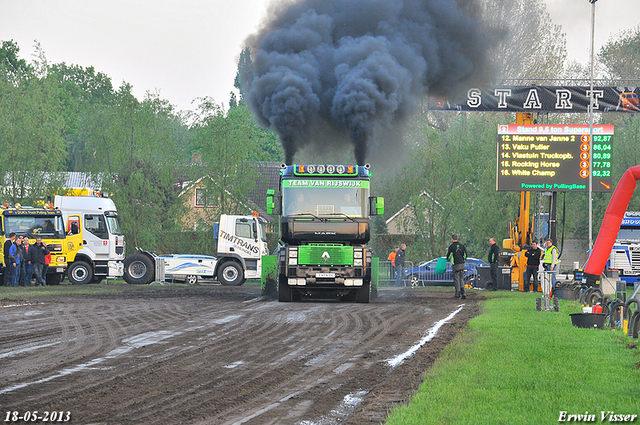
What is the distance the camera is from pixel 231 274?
31516 mm

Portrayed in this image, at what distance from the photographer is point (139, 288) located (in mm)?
28453

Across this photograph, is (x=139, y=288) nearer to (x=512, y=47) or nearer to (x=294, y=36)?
(x=294, y=36)

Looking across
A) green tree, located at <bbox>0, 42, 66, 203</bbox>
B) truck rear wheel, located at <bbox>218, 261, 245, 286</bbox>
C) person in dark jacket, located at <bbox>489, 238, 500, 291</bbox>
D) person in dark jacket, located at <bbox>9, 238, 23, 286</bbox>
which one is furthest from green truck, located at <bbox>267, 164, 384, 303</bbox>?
green tree, located at <bbox>0, 42, 66, 203</bbox>

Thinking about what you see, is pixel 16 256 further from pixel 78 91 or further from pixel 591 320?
A: pixel 78 91

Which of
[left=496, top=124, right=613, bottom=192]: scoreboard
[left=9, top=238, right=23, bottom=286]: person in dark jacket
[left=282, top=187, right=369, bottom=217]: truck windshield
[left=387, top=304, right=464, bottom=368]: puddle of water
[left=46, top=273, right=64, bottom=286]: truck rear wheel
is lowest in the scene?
[left=46, top=273, right=64, bottom=286]: truck rear wheel

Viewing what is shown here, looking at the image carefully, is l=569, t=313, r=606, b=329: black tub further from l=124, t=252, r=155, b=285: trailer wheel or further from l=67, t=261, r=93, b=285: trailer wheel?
l=67, t=261, r=93, b=285: trailer wheel

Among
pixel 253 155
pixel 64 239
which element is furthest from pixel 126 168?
pixel 64 239

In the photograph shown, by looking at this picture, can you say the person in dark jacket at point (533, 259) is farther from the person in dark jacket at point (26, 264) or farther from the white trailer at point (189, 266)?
the person in dark jacket at point (26, 264)

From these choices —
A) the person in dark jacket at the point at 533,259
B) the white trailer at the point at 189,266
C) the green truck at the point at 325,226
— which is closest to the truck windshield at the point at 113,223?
the white trailer at the point at 189,266

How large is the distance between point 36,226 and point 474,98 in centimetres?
1779

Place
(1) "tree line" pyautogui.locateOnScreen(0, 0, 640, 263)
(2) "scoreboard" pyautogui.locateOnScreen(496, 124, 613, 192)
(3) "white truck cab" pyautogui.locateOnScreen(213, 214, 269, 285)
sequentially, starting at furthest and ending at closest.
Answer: (1) "tree line" pyautogui.locateOnScreen(0, 0, 640, 263) < (3) "white truck cab" pyautogui.locateOnScreen(213, 214, 269, 285) < (2) "scoreboard" pyautogui.locateOnScreen(496, 124, 613, 192)

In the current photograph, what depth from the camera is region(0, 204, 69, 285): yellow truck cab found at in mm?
30766

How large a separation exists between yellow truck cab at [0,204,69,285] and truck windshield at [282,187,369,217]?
14859 millimetres

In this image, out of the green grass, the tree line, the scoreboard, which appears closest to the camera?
the green grass
